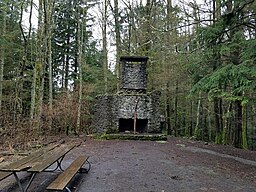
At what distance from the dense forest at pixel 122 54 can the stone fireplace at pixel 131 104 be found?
3.56 ft

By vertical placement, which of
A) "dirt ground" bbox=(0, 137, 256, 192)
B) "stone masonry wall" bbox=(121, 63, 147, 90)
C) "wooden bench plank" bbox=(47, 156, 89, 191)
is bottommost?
"dirt ground" bbox=(0, 137, 256, 192)

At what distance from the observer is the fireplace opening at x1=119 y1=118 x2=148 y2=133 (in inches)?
496

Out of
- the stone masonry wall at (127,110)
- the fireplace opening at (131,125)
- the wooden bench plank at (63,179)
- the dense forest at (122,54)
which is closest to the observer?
the wooden bench plank at (63,179)

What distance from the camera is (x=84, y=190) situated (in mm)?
3916

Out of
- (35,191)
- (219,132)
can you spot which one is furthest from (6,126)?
(219,132)

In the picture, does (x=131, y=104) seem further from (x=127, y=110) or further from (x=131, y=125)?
(x=131, y=125)

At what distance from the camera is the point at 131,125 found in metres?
13.4

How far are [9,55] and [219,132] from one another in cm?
1221

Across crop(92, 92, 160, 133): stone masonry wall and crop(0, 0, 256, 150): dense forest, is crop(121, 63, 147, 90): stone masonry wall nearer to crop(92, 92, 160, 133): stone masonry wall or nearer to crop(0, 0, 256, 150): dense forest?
crop(92, 92, 160, 133): stone masonry wall

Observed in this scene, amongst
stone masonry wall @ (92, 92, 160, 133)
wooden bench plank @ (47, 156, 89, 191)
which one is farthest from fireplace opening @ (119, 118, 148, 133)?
wooden bench plank @ (47, 156, 89, 191)

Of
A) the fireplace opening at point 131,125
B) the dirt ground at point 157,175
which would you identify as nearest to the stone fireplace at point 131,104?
the fireplace opening at point 131,125

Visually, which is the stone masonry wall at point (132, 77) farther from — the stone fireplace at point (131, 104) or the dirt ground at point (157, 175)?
the dirt ground at point (157, 175)

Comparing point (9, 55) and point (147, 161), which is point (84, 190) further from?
point (9, 55)

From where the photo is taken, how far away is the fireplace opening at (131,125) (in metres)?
12.6
